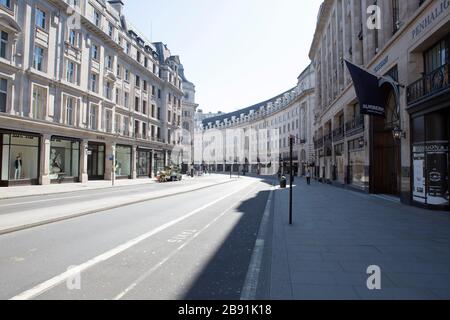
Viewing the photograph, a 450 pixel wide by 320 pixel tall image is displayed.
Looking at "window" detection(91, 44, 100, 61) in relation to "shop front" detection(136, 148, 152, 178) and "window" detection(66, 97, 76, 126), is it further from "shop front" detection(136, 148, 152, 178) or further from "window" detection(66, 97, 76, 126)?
"shop front" detection(136, 148, 152, 178)

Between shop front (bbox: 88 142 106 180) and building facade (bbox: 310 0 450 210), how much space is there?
85.0ft

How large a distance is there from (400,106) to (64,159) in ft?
89.9

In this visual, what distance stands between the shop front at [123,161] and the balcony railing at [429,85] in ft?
107

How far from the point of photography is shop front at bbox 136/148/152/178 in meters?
44.7

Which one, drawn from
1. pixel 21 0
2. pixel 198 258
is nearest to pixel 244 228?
pixel 198 258

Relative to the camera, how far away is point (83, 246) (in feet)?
22.7

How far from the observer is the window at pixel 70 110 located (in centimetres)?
2973

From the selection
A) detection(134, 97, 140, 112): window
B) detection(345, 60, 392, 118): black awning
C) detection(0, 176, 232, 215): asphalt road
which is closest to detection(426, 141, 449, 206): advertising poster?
detection(345, 60, 392, 118): black awning

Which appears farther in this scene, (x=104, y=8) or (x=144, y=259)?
(x=104, y=8)

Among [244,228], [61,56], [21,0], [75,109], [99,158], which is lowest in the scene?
[244,228]

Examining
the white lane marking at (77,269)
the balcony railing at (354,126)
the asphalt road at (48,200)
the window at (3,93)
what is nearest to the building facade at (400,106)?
the balcony railing at (354,126)

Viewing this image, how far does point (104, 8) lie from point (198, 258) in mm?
37048

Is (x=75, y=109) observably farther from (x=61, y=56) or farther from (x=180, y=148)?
(x=180, y=148)

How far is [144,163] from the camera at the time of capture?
46.6m
